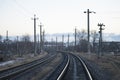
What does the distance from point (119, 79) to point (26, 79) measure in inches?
237

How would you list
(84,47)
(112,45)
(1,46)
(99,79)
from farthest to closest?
(84,47), (112,45), (1,46), (99,79)

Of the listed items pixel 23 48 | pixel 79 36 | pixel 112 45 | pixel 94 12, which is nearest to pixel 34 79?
pixel 94 12

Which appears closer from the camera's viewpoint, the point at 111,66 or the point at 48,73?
the point at 48,73

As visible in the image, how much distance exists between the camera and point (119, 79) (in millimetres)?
18156

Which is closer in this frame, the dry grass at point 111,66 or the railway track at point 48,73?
the railway track at point 48,73

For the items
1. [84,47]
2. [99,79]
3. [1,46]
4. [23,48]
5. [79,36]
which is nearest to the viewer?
[99,79]

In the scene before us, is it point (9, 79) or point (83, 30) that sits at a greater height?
point (83, 30)

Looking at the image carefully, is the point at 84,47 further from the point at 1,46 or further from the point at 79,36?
the point at 1,46

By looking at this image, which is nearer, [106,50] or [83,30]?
[106,50]

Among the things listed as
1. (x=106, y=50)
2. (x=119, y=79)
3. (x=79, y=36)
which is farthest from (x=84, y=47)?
(x=119, y=79)

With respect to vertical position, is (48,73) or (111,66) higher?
(111,66)

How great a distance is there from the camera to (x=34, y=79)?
18.6m

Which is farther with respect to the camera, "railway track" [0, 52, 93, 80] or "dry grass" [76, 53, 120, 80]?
"dry grass" [76, 53, 120, 80]

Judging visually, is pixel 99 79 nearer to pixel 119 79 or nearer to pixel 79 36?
Answer: pixel 119 79
